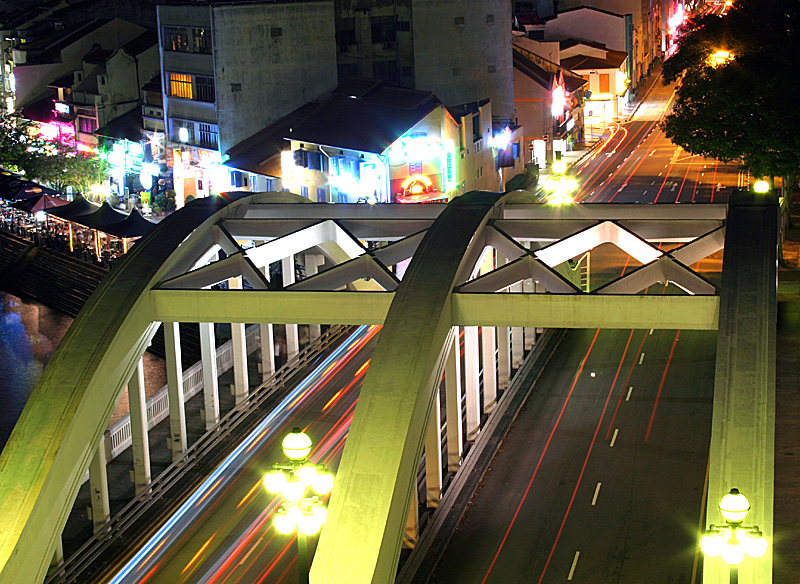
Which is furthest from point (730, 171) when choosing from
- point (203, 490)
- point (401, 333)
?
point (401, 333)

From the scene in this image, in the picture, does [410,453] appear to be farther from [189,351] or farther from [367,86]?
[367,86]

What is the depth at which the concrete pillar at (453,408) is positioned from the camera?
91.9ft

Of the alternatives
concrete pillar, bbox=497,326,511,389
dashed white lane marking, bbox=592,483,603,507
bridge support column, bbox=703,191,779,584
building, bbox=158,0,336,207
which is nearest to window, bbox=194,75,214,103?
building, bbox=158,0,336,207

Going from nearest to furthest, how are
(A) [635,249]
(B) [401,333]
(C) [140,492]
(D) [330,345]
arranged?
(B) [401,333] → (A) [635,249] → (C) [140,492] → (D) [330,345]

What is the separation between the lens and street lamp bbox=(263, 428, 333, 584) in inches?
649

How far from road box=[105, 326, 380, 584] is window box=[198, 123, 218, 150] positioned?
3737 cm

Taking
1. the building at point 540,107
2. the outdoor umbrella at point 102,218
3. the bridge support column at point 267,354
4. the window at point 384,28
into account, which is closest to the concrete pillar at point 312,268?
the bridge support column at point 267,354

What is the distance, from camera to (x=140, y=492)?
2816cm

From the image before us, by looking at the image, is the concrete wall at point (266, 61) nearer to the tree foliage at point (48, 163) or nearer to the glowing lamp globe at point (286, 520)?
the tree foliage at point (48, 163)

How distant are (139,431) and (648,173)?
170ft

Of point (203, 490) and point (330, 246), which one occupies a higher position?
point (330, 246)

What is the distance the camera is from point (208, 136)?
7138 centimetres

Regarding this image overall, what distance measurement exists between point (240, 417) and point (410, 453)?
16.6 metres

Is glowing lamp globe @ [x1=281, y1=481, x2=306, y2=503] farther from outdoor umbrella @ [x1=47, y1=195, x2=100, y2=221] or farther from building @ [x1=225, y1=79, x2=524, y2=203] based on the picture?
outdoor umbrella @ [x1=47, y1=195, x2=100, y2=221]
